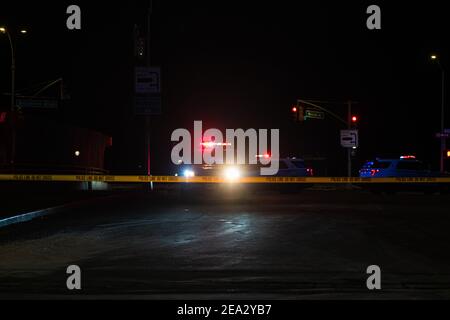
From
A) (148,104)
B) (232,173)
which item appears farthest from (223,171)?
(148,104)

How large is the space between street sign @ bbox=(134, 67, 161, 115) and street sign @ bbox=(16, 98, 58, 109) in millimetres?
8953

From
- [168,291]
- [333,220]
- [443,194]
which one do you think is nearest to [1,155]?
[333,220]

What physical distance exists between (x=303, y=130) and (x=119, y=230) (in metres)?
82.3

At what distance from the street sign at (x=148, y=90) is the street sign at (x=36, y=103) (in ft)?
29.4

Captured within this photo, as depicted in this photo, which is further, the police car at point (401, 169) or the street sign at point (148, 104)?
the police car at point (401, 169)

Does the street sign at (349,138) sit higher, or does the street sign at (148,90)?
the street sign at (148,90)

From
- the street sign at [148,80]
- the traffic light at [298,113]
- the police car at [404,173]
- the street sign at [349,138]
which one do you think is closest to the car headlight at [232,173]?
the street sign at [148,80]

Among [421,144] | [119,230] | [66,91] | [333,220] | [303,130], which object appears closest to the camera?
[119,230]

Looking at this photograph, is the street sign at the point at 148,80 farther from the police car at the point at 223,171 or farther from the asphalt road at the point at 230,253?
the asphalt road at the point at 230,253

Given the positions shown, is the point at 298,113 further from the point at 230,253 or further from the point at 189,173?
the point at 230,253

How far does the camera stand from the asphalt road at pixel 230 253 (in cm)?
816
